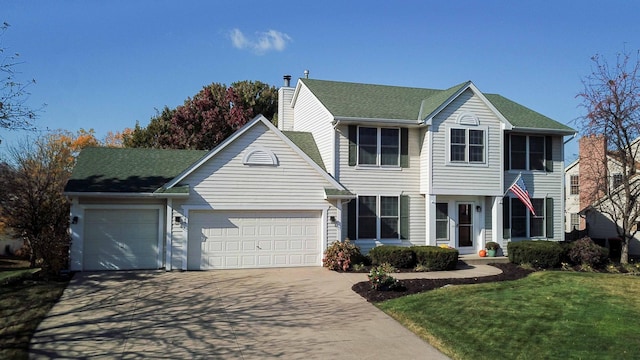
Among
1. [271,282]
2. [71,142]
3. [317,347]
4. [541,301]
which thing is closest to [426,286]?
[541,301]

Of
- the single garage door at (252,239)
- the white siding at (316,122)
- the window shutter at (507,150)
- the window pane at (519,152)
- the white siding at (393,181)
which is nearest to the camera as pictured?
the single garage door at (252,239)

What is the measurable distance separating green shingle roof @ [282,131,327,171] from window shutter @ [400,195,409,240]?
3521 mm

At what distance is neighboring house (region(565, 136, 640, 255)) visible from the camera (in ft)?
69.1

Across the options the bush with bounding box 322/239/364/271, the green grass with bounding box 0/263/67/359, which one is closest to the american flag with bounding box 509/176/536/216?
the bush with bounding box 322/239/364/271

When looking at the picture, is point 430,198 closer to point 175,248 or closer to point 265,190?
point 265,190

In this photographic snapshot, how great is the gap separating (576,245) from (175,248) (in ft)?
47.7

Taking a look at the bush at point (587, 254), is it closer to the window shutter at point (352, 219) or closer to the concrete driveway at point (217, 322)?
the window shutter at point (352, 219)

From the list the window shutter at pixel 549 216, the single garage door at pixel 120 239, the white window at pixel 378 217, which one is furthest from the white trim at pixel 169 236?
the window shutter at pixel 549 216

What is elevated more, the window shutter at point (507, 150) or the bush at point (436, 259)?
the window shutter at point (507, 150)

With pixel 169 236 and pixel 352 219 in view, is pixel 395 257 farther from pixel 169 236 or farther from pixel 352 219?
pixel 169 236

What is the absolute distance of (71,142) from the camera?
1548 inches

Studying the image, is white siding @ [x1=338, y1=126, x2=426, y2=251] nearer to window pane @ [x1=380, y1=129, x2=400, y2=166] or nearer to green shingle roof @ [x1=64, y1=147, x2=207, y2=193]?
window pane @ [x1=380, y1=129, x2=400, y2=166]

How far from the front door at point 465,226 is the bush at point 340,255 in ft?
17.3

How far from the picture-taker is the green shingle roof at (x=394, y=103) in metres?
19.6
